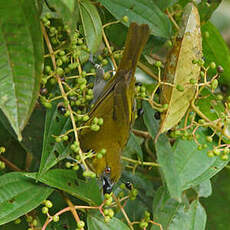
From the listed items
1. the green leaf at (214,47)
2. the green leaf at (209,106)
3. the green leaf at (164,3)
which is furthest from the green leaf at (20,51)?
the green leaf at (214,47)

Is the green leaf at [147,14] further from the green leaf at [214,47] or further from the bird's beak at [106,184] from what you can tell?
the bird's beak at [106,184]

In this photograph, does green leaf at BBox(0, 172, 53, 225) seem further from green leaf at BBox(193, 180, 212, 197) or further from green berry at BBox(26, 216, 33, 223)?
green leaf at BBox(193, 180, 212, 197)

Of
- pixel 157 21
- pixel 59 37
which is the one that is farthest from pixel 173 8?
pixel 59 37

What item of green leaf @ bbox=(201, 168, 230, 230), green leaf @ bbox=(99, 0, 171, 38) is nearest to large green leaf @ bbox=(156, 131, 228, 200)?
green leaf @ bbox=(99, 0, 171, 38)

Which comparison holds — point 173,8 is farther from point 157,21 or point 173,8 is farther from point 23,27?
point 23,27

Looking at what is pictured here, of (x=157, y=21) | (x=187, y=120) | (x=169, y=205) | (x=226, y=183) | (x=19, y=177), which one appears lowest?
(x=226, y=183)
